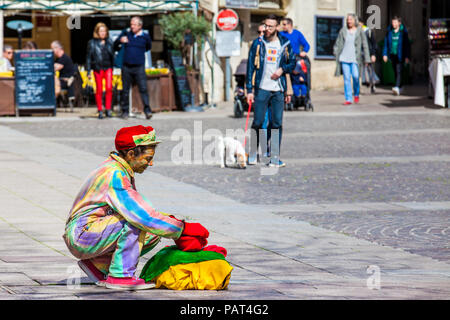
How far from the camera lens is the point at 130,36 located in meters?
19.9

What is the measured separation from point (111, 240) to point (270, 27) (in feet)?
24.0

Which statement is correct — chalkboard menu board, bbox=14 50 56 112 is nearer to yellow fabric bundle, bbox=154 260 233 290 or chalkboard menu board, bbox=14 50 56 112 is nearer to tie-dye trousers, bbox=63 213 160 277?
tie-dye trousers, bbox=63 213 160 277

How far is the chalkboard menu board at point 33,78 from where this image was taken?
20.4 meters

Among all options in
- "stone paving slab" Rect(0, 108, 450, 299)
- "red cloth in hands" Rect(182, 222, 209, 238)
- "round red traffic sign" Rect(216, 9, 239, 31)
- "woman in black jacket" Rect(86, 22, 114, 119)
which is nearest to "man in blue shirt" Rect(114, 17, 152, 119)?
"woman in black jacket" Rect(86, 22, 114, 119)

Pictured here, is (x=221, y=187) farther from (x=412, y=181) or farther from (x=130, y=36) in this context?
(x=130, y=36)

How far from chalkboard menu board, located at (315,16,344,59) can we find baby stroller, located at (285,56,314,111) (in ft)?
31.5

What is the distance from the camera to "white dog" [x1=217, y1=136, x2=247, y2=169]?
42.2 feet

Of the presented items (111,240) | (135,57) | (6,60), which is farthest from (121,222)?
(6,60)

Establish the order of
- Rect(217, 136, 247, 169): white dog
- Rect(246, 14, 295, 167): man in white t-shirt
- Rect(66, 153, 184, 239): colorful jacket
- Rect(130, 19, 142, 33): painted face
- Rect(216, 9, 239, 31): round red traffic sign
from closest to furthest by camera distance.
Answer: Rect(66, 153, 184, 239): colorful jacket
Rect(246, 14, 295, 167): man in white t-shirt
Rect(217, 136, 247, 169): white dog
Rect(130, 19, 142, 33): painted face
Rect(216, 9, 239, 31): round red traffic sign

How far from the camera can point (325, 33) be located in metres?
31.8

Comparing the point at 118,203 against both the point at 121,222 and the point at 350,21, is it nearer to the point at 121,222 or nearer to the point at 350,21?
the point at 121,222

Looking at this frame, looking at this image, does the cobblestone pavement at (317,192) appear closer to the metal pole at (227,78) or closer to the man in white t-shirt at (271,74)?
the man in white t-shirt at (271,74)

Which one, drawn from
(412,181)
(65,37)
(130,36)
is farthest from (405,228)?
(65,37)
